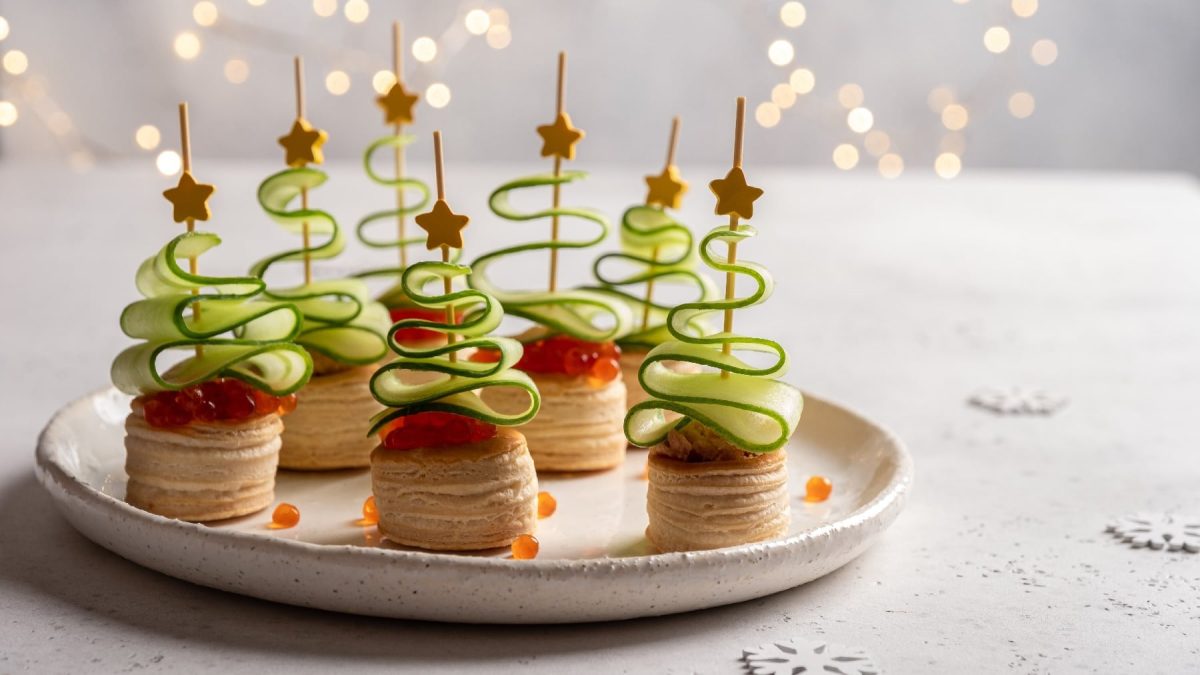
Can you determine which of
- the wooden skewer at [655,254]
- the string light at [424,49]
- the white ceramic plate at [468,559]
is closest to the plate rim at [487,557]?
the white ceramic plate at [468,559]

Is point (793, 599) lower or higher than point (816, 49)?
lower

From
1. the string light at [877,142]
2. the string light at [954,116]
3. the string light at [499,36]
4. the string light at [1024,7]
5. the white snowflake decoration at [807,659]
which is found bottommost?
the white snowflake decoration at [807,659]

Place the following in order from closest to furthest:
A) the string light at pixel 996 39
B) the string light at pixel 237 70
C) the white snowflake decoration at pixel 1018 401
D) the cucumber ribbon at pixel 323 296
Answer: the cucumber ribbon at pixel 323 296 → the white snowflake decoration at pixel 1018 401 → the string light at pixel 237 70 → the string light at pixel 996 39

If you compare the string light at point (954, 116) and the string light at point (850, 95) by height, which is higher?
the string light at point (850, 95)

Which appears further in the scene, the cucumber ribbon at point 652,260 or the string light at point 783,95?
the string light at point 783,95

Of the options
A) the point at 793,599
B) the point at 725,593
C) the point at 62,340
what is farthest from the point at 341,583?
the point at 62,340

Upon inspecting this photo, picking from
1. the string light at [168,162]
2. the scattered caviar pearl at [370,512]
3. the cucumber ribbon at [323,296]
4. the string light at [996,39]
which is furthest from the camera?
the string light at [996,39]

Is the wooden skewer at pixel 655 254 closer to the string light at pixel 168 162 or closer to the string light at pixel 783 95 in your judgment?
the string light at pixel 168 162

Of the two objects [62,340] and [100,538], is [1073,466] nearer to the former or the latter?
[100,538]
